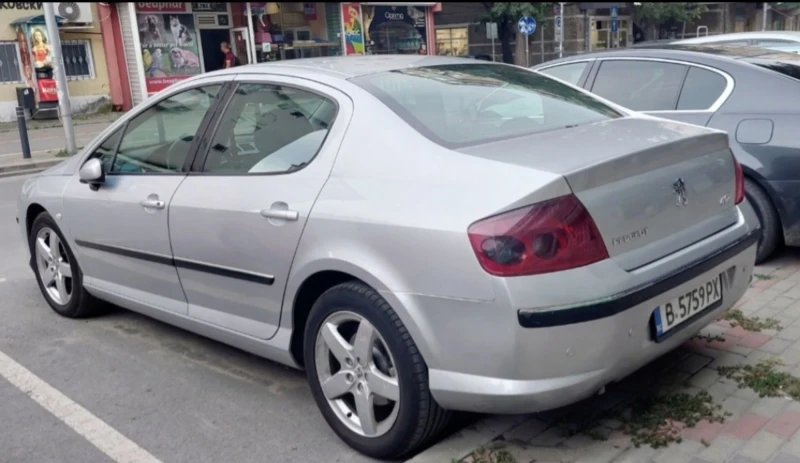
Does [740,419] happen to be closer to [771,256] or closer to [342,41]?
[771,256]

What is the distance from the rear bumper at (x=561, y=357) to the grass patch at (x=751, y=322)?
1525mm

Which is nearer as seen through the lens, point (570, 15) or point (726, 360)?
point (726, 360)

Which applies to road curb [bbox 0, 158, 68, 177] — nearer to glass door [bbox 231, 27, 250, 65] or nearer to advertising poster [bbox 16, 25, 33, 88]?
advertising poster [bbox 16, 25, 33, 88]

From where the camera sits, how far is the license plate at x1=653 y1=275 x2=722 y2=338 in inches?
116

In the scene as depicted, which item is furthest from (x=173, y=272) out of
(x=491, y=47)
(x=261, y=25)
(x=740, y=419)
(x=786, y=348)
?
(x=491, y=47)

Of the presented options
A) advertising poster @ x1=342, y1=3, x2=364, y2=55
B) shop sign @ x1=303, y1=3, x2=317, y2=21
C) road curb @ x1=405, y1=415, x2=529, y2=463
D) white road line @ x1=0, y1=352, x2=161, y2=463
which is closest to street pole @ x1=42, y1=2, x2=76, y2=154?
white road line @ x1=0, y1=352, x2=161, y2=463

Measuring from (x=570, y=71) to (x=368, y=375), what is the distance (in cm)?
413

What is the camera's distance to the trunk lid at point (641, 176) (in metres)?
2.81

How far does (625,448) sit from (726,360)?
103 cm

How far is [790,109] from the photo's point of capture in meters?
5.08

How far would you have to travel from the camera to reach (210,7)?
88.1 feet

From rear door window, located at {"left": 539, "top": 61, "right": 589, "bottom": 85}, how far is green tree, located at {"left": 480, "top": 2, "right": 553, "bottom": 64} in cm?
2954

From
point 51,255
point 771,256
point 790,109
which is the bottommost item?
point 771,256

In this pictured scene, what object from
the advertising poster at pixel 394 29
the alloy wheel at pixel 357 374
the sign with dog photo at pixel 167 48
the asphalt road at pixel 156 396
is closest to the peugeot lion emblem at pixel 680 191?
the alloy wheel at pixel 357 374
